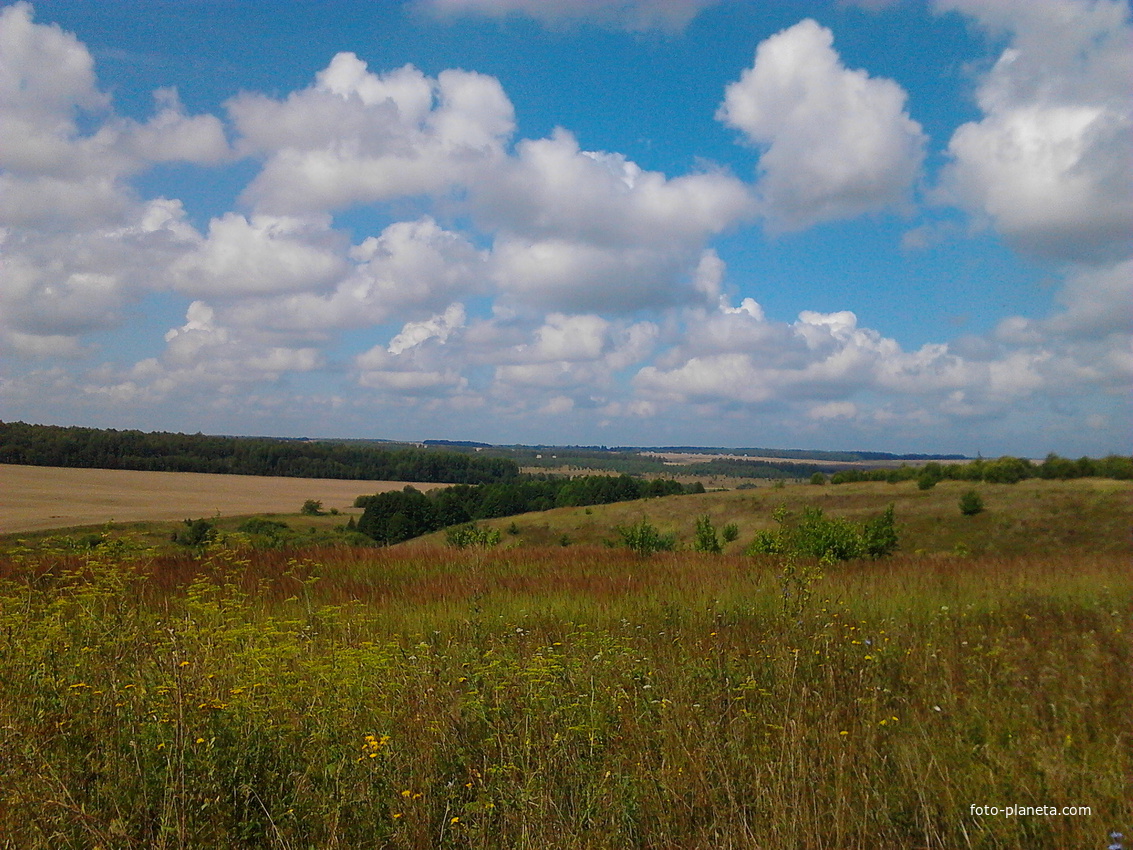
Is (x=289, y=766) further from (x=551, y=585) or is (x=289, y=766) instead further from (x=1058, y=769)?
(x=551, y=585)

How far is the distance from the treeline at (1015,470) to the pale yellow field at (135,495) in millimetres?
63461

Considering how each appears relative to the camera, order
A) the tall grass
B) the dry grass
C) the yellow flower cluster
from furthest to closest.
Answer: the dry grass
the yellow flower cluster
the tall grass

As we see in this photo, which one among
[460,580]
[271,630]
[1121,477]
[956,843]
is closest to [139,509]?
[460,580]

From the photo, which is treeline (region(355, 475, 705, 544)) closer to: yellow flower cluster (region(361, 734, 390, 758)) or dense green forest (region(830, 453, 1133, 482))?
dense green forest (region(830, 453, 1133, 482))

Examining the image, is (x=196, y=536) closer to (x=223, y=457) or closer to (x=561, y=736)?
(x=561, y=736)

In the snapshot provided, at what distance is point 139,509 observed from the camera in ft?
189

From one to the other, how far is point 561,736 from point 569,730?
0.21 feet

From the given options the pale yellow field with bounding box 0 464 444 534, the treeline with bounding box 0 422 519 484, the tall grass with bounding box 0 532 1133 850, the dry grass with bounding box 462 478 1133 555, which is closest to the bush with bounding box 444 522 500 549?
the tall grass with bounding box 0 532 1133 850

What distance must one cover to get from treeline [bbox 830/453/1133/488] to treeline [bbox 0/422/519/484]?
84925 mm

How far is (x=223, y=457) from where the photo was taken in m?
110

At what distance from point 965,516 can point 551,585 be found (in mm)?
48268

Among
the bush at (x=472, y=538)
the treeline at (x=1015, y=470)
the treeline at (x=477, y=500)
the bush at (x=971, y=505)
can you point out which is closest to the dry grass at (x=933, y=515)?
the bush at (x=971, y=505)

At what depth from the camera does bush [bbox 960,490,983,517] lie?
48250 mm

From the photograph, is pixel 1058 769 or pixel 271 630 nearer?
pixel 1058 769
